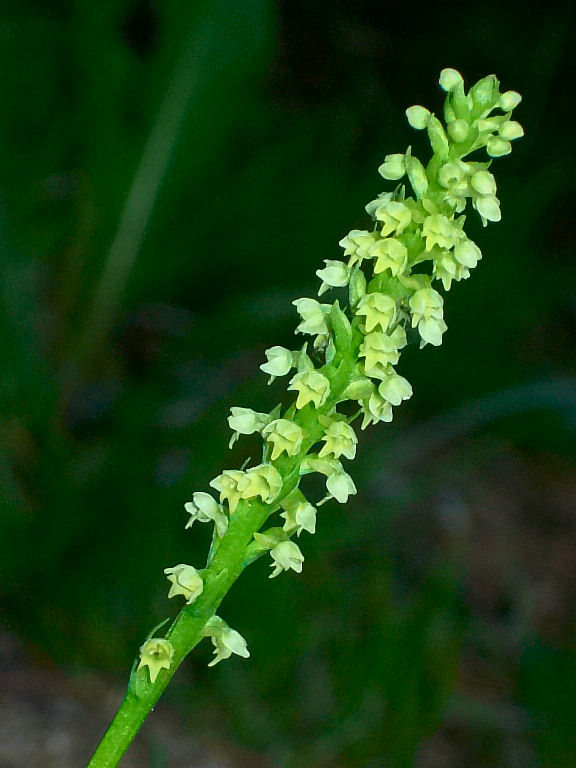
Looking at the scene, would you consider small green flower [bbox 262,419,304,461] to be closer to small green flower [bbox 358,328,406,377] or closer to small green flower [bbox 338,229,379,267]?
small green flower [bbox 358,328,406,377]

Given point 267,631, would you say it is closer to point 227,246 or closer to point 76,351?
point 76,351

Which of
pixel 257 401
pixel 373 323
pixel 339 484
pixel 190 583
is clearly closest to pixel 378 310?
pixel 373 323

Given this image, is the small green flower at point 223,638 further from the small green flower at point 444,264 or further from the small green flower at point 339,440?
the small green flower at point 444,264

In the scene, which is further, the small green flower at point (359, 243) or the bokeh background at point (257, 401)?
the bokeh background at point (257, 401)

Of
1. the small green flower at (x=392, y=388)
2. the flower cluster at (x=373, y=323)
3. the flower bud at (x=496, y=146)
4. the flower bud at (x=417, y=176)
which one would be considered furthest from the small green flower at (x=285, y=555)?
the flower bud at (x=496, y=146)

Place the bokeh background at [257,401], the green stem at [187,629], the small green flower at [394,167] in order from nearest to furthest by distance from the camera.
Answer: the green stem at [187,629] < the small green flower at [394,167] < the bokeh background at [257,401]

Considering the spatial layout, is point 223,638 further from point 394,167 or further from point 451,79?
point 451,79

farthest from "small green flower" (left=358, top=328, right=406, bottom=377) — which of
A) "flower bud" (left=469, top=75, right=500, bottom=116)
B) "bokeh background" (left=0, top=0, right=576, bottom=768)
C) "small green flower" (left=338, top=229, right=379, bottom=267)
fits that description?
"bokeh background" (left=0, top=0, right=576, bottom=768)
